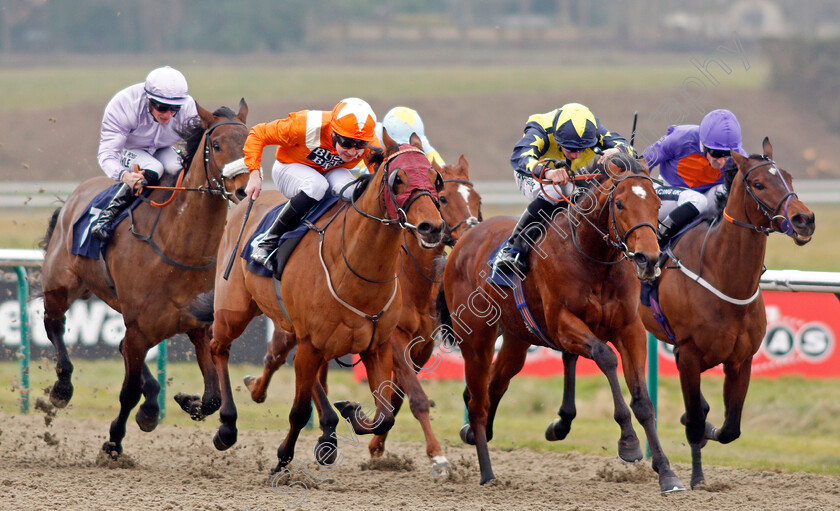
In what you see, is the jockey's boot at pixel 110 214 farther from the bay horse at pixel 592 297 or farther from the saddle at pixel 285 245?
the bay horse at pixel 592 297

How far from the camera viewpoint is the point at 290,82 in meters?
28.1

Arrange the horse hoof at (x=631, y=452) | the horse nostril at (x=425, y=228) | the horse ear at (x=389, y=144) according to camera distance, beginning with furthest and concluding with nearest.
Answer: the horse hoof at (x=631, y=452), the horse ear at (x=389, y=144), the horse nostril at (x=425, y=228)

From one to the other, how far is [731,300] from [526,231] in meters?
1.12

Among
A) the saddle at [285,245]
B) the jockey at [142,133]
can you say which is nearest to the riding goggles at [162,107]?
the jockey at [142,133]

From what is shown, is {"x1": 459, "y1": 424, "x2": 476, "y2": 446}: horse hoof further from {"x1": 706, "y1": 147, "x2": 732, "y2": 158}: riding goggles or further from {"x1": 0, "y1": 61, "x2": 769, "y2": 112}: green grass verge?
{"x1": 0, "y1": 61, "x2": 769, "y2": 112}: green grass verge

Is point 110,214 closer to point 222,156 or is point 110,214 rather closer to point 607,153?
point 222,156

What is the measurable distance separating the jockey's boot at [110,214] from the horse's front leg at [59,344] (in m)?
0.72

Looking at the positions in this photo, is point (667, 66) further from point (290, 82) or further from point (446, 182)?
point (446, 182)

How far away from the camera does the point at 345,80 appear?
28.2 m

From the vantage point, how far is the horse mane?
20.1 ft

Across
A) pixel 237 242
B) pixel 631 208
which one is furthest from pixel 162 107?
pixel 631 208

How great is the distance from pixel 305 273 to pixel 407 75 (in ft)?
80.3

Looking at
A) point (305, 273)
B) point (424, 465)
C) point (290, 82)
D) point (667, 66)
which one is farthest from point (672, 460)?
point (667, 66)

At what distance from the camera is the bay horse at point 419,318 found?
225 inches
